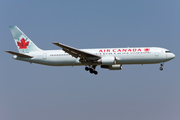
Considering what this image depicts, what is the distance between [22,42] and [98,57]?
1459cm

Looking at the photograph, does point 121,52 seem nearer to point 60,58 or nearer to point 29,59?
point 60,58

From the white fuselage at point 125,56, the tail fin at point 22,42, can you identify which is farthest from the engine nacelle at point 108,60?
the tail fin at point 22,42

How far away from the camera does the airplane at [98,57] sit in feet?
148

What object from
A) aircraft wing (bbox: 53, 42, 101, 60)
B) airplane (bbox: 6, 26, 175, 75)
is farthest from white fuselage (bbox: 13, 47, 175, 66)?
aircraft wing (bbox: 53, 42, 101, 60)

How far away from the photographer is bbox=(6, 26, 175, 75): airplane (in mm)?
45219

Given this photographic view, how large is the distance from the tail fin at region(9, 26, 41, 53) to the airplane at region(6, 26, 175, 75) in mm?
1091

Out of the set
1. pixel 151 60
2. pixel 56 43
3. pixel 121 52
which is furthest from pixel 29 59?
pixel 151 60

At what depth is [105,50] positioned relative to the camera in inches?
1837

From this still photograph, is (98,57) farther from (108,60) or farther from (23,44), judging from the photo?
(23,44)

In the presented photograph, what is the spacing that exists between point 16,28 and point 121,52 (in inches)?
777

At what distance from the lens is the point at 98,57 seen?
4588 centimetres

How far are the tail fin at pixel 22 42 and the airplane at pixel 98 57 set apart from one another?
43.0 inches

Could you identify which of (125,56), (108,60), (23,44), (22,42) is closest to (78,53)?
(108,60)

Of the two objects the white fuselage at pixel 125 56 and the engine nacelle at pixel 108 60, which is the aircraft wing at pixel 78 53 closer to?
the engine nacelle at pixel 108 60
